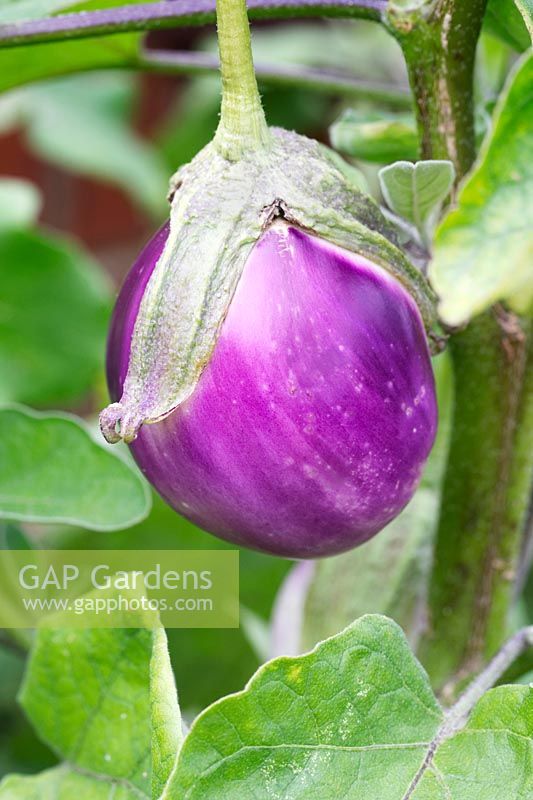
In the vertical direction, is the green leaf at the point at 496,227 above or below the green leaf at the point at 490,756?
above

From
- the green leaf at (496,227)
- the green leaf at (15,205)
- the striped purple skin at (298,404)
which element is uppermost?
the green leaf at (496,227)

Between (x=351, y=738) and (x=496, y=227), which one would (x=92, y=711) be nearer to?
(x=351, y=738)

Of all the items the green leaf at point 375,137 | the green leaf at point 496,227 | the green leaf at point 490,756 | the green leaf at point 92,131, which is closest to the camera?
the green leaf at point 496,227

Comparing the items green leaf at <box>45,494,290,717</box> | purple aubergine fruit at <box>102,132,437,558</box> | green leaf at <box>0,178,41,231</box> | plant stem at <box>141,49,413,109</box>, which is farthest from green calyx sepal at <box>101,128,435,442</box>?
green leaf at <box>0,178,41,231</box>

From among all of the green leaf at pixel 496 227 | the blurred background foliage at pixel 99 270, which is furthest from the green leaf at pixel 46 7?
the green leaf at pixel 496 227

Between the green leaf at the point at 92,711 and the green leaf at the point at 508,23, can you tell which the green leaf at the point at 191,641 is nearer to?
the green leaf at the point at 92,711

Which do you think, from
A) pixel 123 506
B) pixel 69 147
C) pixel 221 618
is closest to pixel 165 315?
pixel 123 506
